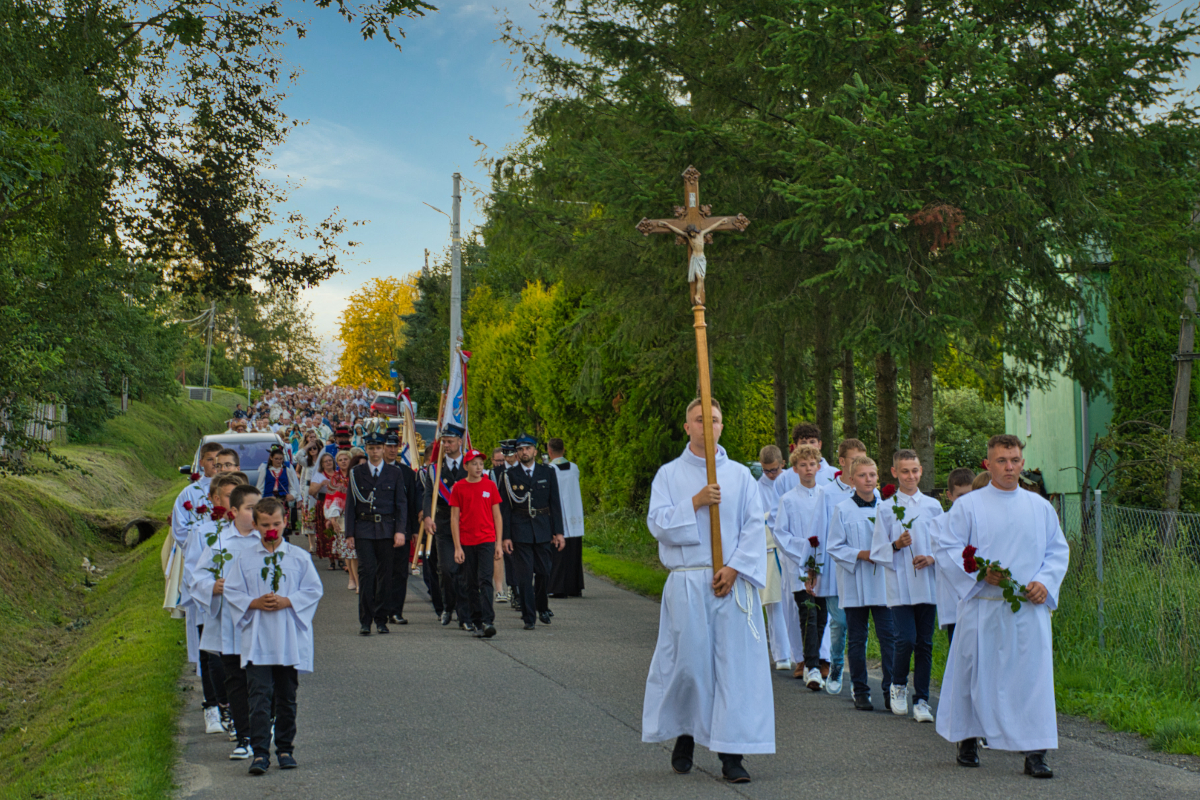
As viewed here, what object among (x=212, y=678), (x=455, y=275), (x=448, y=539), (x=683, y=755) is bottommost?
(x=683, y=755)

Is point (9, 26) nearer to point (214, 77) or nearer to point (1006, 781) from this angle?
point (214, 77)

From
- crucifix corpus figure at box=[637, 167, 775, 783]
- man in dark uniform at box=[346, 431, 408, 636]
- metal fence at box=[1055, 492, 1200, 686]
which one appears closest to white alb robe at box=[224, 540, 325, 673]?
crucifix corpus figure at box=[637, 167, 775, 783]

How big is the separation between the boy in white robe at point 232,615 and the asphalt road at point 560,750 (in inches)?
11.0

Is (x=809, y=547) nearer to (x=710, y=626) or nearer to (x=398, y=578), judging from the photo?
(x=710, y=626)

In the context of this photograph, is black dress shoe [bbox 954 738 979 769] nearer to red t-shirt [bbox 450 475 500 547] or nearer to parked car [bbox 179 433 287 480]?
red t-shirt [bbox 450 475 500 547]

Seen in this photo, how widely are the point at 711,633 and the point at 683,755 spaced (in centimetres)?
71

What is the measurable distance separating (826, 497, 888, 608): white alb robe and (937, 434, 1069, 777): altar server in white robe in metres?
1.33

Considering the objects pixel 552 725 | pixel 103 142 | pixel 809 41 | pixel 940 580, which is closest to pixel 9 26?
pixel 103 142

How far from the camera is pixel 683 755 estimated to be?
652 centimetres

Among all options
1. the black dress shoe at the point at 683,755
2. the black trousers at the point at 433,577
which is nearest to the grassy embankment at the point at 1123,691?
the black dress shoe at the point at 683,755

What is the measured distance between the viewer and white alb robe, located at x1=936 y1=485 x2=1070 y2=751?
6434 millimetres

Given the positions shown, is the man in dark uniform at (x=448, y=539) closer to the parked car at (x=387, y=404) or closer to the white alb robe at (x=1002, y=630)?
the white alb robe at (x=1002, y=630)

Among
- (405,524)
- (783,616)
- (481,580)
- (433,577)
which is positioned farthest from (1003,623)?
(433,577)

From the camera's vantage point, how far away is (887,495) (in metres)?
8.29
